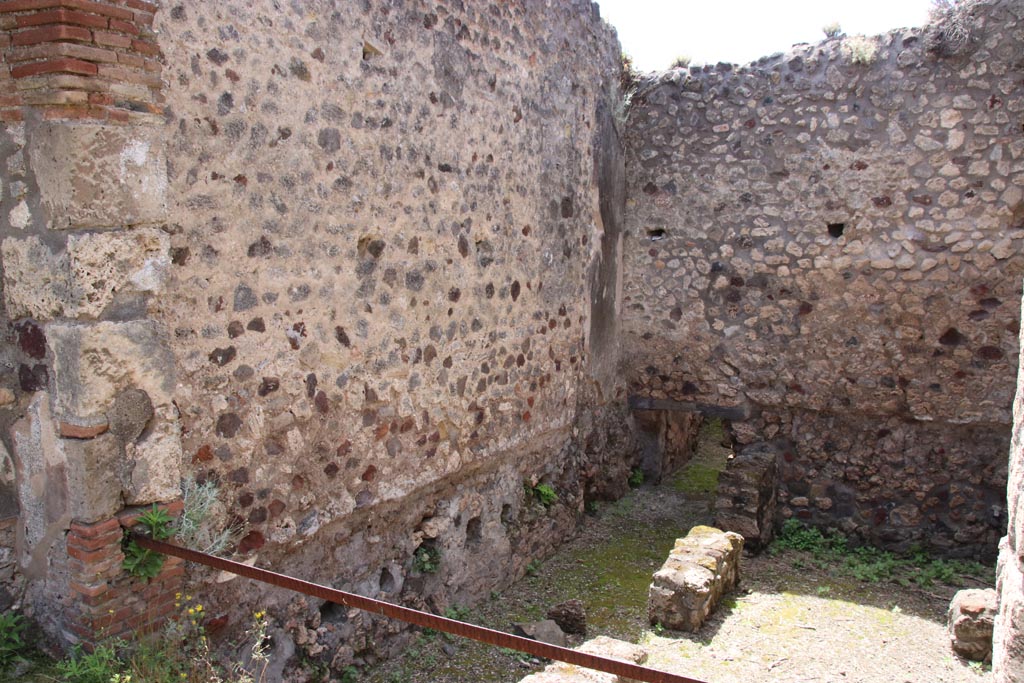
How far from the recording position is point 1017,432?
2076mm

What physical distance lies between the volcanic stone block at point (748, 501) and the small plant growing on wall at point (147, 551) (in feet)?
15.0

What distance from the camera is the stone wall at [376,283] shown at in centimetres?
343

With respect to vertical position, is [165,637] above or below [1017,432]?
below

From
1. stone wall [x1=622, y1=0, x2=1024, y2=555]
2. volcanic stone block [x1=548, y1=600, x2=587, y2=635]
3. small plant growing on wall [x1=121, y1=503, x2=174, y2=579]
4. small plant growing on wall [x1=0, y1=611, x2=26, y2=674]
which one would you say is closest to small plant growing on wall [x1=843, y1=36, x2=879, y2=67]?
stone wall [x1=622, y1=0, x2=1024, y2=555]

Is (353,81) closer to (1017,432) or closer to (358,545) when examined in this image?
(358,545)

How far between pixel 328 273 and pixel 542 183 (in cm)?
251

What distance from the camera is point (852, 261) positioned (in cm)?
657

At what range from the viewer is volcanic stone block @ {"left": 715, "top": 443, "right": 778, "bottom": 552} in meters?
6.43

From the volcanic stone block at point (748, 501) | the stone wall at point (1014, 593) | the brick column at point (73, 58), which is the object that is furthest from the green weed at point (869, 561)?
the brick column at point (73, 58)

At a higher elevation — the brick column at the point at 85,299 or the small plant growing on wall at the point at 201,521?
the brick column at the point at 85,299

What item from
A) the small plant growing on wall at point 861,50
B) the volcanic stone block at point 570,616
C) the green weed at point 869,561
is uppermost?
the small plant growing on wall at point 861,50

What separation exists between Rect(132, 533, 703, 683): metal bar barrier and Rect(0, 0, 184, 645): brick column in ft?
0.85

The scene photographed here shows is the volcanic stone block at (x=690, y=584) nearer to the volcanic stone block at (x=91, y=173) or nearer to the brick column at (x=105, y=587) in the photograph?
the brick column at (x=105, y=587)

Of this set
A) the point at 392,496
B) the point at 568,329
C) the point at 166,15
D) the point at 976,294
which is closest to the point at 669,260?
the point at 568,329
